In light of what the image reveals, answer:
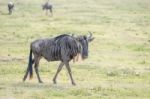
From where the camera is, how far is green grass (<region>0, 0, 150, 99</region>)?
48.5 feet

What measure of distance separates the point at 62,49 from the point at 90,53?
8.45 metres

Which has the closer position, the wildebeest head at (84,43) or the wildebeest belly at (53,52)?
the wildebeest head at (84,43)

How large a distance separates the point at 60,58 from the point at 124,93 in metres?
2.31

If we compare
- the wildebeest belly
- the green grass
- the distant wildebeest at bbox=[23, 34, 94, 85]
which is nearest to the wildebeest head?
the distant wildebeest at bbox=[23, 34, 94, 85]

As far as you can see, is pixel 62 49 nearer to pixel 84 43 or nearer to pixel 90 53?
pixel 84 43

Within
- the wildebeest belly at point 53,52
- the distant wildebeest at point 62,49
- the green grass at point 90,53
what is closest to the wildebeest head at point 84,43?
the distant wildebeest at point 62,49

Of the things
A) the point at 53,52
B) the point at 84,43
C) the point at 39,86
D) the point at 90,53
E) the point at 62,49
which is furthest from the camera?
the point at 90,53

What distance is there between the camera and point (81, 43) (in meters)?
15.6

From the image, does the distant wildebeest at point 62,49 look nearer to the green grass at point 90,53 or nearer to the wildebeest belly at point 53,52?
Result: the wildebeest belly at point 53,52

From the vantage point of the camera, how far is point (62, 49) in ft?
52.0

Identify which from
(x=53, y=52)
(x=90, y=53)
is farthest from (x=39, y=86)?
(x=90, y=53)

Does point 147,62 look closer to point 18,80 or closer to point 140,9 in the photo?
point 18,80

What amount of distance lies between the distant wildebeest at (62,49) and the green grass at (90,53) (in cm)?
68

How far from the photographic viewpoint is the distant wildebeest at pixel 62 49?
15562 millimetres
